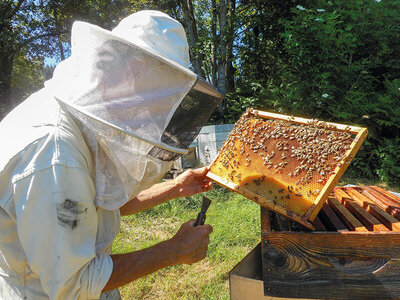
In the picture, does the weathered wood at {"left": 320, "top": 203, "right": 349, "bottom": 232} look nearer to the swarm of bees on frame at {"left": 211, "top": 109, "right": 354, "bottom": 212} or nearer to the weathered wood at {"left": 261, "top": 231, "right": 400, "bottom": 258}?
the weathered wood at {"left": 261, "top": 231, "right": 400, "bottom": 258}

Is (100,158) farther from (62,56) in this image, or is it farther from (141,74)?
(62,56)

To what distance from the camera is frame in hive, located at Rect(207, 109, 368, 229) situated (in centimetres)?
167

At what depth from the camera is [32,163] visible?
1097 mm

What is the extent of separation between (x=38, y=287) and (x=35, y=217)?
0.45 metres

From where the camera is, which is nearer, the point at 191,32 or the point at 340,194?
the point at 340,194

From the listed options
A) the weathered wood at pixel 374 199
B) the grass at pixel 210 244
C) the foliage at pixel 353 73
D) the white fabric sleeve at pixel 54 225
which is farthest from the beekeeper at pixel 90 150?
the foliage at pixel 353 73

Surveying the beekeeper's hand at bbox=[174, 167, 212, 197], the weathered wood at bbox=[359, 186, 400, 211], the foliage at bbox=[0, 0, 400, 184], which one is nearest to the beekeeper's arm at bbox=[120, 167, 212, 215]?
the beekeeper's hand at bbox=[174, 167, 212, 197]

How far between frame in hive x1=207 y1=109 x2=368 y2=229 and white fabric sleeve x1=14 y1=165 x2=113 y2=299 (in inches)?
42.0

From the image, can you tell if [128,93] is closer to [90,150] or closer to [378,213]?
[90,150]

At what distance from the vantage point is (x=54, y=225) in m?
1.09

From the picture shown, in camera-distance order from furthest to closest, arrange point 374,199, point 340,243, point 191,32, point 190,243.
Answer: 1. point 191,32
2. point 374,199
3. point 190,243
4. point 340,243

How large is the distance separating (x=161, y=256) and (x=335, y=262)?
933mm

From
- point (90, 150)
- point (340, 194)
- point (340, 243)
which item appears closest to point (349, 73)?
point (340, 194)

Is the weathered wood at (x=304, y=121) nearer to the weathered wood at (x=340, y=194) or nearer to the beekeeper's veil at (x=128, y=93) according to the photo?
the weathered wood at (x=340, y=194)
